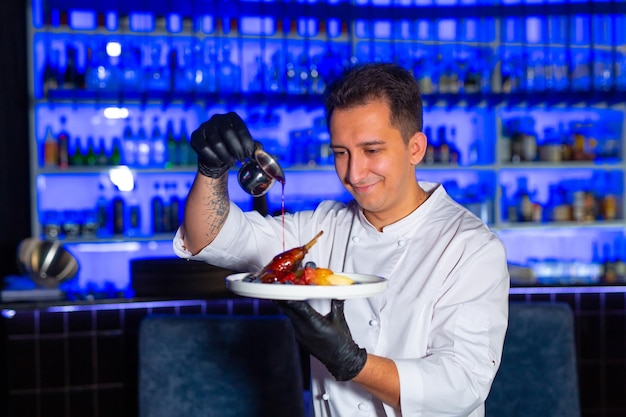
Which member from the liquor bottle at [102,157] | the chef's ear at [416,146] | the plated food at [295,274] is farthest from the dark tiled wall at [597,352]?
the liquor bottle at [102,157]

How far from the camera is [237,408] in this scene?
1.90 meters

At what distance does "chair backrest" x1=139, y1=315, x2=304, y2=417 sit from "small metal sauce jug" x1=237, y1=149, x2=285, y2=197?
0.44 m

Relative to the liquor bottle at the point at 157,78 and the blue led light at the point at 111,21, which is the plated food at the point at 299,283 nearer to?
the liquor bottle at the point at 157,78

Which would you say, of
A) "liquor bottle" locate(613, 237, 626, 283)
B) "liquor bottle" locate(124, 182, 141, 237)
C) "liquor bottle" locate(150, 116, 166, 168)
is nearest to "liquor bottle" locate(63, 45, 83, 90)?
"liquor bottle" locate(150, 116, 166, 168)

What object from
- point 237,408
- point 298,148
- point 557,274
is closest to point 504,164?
point 557,274

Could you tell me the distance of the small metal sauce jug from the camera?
61.5 inches

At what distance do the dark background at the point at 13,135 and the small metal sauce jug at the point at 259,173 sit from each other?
8.63ft

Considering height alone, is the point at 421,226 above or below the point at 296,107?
below

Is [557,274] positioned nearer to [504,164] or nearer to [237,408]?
[504,164]

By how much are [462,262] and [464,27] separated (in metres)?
3.58

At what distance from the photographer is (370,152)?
5.05 ft

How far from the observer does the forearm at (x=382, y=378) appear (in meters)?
1.34

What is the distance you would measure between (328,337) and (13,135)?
3257 mm

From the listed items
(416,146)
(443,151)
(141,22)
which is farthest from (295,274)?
(141,22)
